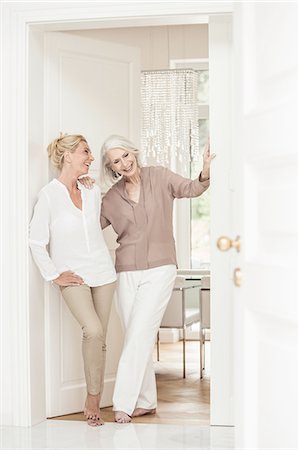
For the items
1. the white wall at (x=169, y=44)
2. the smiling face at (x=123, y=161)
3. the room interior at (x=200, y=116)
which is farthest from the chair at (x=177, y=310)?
the white wall at (x=169, y=44)

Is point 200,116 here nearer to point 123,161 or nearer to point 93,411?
point 123,161

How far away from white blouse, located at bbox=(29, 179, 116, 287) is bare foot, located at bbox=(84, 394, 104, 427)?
2.19 ft

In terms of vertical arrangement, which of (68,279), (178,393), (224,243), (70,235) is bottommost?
(178,393)

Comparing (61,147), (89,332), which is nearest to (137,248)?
(89,332)

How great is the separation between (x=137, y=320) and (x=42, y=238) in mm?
768

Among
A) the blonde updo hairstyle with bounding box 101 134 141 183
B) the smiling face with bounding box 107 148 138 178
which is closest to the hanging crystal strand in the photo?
the blonde updo hairstyle with bounding box 101 134 141 183

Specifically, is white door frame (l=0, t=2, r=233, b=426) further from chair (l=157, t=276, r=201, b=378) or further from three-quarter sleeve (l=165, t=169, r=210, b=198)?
chair (l=157, t=276, r=201, b=378)

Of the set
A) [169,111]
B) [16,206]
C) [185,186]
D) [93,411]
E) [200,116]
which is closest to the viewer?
[16,206]

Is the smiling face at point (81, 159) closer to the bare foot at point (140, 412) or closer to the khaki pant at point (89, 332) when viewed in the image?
the khaki pant at point (89, 332)

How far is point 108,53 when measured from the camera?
5414 millimetres

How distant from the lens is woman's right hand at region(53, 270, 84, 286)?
491cm

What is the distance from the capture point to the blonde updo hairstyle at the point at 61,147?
4.98 metres

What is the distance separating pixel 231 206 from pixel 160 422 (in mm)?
1346

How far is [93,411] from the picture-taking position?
16.1 feet
